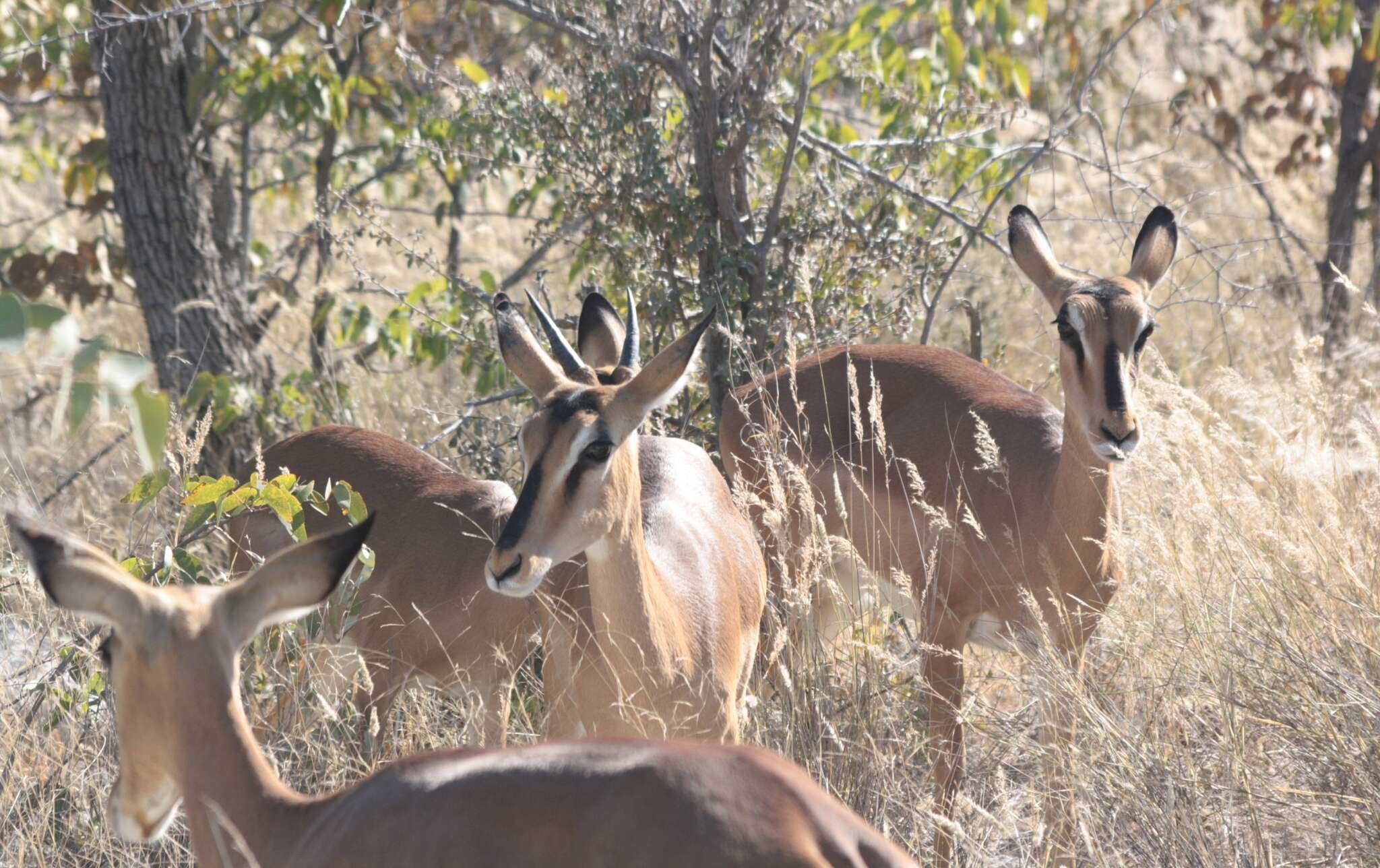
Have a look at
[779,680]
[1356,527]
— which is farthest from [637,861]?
[1356,527]

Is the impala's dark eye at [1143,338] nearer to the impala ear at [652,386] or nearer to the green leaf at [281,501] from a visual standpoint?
the impala ear at [652,386]

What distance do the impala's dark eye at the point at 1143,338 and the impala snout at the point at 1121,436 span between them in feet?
1.23

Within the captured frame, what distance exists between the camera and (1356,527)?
187 inches

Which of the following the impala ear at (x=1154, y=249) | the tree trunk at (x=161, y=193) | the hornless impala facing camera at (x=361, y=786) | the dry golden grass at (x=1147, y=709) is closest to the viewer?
the hornless impala facing camera at (x=361, y=786)

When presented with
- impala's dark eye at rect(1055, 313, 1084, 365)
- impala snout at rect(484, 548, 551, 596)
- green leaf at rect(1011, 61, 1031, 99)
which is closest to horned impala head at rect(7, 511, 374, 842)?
impala snout at rect(484, 548, 551, 596)

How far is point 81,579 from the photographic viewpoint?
2367 millimetres

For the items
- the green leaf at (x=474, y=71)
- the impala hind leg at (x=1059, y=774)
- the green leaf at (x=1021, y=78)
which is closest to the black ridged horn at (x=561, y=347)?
the impala hind leg at (x=1059, y=774)

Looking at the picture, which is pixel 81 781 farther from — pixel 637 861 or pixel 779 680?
pixel 637 861

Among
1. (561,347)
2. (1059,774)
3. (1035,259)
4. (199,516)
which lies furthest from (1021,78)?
(199,516)

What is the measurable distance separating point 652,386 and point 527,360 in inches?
19.6

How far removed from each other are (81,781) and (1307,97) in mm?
8174

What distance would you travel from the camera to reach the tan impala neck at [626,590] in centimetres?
381

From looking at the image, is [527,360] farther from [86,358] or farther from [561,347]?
[86,358]

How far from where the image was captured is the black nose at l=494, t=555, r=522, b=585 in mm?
3529
